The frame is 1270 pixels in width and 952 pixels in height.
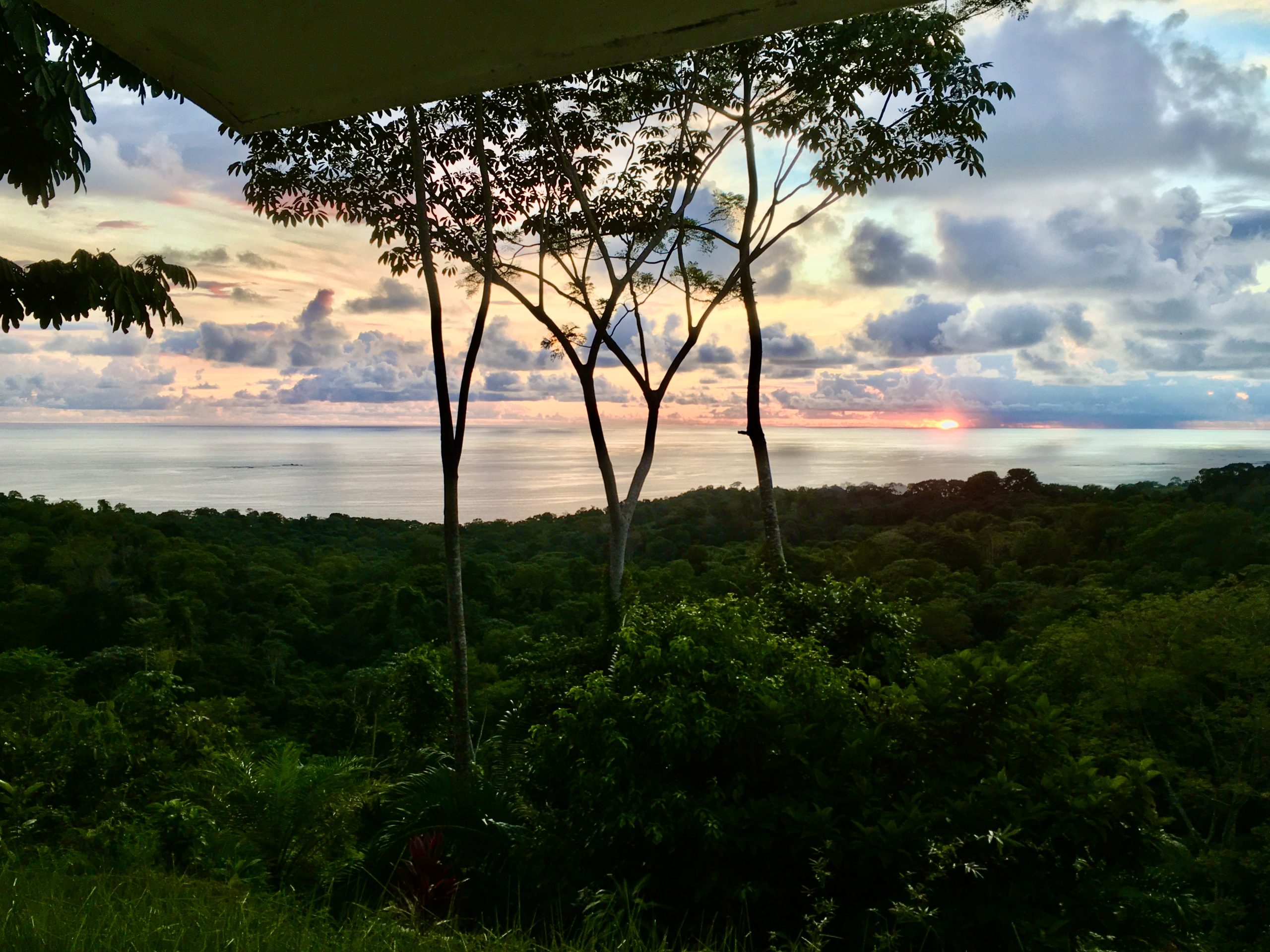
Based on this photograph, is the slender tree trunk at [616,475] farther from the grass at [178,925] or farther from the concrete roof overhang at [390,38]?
the concrete roof overhang at [390,38]

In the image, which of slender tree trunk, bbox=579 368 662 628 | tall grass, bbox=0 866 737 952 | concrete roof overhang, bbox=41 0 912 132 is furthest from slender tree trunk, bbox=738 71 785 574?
concrete roof overhang, bbox=41 0 912 132

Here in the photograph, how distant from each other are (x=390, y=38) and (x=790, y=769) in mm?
3825

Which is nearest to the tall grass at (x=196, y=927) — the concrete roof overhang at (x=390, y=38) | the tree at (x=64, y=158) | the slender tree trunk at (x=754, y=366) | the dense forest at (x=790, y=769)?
the dense forest at (x=790, y=769)

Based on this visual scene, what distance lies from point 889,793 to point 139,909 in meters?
3.00

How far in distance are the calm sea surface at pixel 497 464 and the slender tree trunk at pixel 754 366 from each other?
2.35ft

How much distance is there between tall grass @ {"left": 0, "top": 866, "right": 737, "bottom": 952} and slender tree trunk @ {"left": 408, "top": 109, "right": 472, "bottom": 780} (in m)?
5.10

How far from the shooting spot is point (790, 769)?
13.2 feet

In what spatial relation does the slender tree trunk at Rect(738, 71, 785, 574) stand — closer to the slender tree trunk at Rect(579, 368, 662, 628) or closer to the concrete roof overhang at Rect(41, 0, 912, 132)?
the slender tree trunk at Rect(579, 368, 662, 628)

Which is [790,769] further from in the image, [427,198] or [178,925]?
[427,198]

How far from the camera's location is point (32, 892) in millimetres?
2688

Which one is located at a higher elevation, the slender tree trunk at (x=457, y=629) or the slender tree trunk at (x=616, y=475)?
the slender tree trunk at (x=616, y=475)

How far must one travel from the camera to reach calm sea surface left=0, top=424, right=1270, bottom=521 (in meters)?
15.6

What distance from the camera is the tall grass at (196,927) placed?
2.04m

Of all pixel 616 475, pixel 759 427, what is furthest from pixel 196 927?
pixel 616 475
